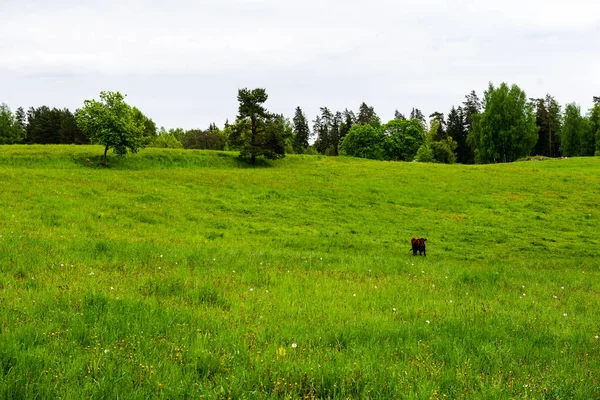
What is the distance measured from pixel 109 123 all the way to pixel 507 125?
8836 centimetres

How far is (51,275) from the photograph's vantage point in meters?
8.05

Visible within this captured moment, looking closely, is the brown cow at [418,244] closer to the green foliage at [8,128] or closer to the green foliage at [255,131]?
the green foliage at [255,131]

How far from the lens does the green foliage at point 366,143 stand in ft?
365

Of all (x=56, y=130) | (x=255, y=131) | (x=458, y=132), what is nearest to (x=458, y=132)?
(x=458, y=132)

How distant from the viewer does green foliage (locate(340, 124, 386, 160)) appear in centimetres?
11112

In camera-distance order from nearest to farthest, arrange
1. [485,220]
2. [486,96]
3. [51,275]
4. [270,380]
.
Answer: [270,380], [51,275], [485,220], [486,96]

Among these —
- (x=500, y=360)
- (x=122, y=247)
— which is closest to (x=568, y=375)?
(x=500, y=360)

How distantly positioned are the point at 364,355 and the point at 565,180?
54206 millimetres

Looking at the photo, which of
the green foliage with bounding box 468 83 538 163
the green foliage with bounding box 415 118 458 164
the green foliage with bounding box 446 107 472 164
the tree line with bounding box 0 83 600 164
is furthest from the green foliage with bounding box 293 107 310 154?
the green foliage with bounding box 468 83 538 163

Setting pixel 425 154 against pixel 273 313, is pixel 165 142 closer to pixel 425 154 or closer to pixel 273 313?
pixel 425 154

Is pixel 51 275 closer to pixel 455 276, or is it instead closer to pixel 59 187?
pixel 455 276

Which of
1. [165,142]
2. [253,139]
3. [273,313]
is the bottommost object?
[273,313]

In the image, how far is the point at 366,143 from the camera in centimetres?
11231

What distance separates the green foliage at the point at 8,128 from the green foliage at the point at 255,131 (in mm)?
88698
